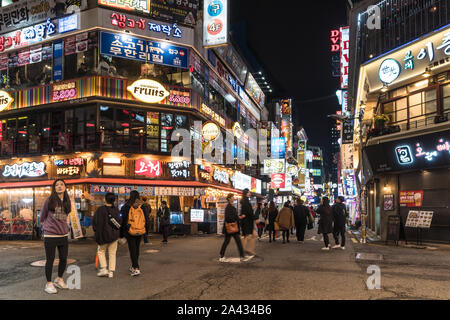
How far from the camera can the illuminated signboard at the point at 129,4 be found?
80.6 feet

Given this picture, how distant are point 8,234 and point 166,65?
43.1 ft

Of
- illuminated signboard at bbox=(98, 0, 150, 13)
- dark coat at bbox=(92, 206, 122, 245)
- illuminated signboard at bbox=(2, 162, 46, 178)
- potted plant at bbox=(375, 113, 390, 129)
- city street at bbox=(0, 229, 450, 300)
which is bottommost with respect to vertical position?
city street at bbox=(0, 229, 450, 300)

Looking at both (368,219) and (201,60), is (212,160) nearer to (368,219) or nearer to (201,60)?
(201,60)

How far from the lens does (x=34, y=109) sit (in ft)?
83.5

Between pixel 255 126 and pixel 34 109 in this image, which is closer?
pixel 34 109

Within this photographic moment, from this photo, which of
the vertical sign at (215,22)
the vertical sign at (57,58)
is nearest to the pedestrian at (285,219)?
the vertical sign at (215,22)

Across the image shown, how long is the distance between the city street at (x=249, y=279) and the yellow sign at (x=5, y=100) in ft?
54.3

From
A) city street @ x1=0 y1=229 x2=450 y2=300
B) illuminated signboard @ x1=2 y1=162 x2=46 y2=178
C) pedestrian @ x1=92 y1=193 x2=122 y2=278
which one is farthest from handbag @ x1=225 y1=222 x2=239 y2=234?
illuminated signboard @ x1=2 y1=162 x2=46 y2=178

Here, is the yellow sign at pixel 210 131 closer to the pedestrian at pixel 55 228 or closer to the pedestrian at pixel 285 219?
the pedestrian at pixel 285 219

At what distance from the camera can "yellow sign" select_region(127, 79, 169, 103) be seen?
24297mm

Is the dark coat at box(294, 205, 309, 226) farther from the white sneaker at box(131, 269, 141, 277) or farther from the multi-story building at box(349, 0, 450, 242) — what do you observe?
the white sneaker at box(131, 269, 141, 277)

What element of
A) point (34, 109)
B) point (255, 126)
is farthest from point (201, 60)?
point (255, 126)

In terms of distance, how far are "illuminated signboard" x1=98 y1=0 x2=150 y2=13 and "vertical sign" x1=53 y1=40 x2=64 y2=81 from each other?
11.9 feet

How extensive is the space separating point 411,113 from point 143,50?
15484 millimetres
